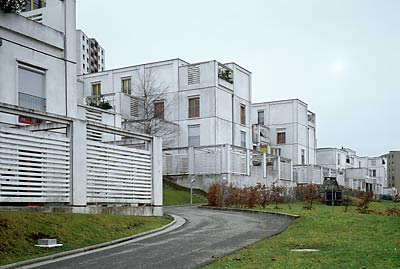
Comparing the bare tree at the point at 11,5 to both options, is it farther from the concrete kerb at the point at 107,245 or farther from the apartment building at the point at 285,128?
the apartment building at the point at 285,128

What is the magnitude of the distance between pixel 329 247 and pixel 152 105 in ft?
128

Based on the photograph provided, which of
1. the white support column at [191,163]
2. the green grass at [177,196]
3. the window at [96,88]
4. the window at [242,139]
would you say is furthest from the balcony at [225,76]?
the green grass at [177,196]

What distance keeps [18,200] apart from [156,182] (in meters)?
7.56

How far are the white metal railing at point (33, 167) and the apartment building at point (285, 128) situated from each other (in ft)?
162

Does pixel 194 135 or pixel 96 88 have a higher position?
pixel 96 88

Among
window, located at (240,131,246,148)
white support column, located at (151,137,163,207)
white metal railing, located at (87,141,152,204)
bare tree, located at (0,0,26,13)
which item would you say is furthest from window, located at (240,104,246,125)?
white metal railing, located at (87,141,152,204)

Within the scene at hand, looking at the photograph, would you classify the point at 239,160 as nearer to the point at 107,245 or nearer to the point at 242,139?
the point at 242,139

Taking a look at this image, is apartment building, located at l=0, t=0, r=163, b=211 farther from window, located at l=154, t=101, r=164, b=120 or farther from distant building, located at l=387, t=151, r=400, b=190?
distant building, located at l=387, t=151, r=400, b=190

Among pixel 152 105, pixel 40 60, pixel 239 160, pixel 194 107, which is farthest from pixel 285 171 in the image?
pixel 40 60

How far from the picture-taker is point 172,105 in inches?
2042

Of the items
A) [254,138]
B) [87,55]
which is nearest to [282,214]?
[254,138]

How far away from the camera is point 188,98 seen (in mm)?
51312

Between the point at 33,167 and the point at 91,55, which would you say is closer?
the point at 33,167

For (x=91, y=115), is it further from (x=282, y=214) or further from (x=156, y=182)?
(x=282, y=214)
